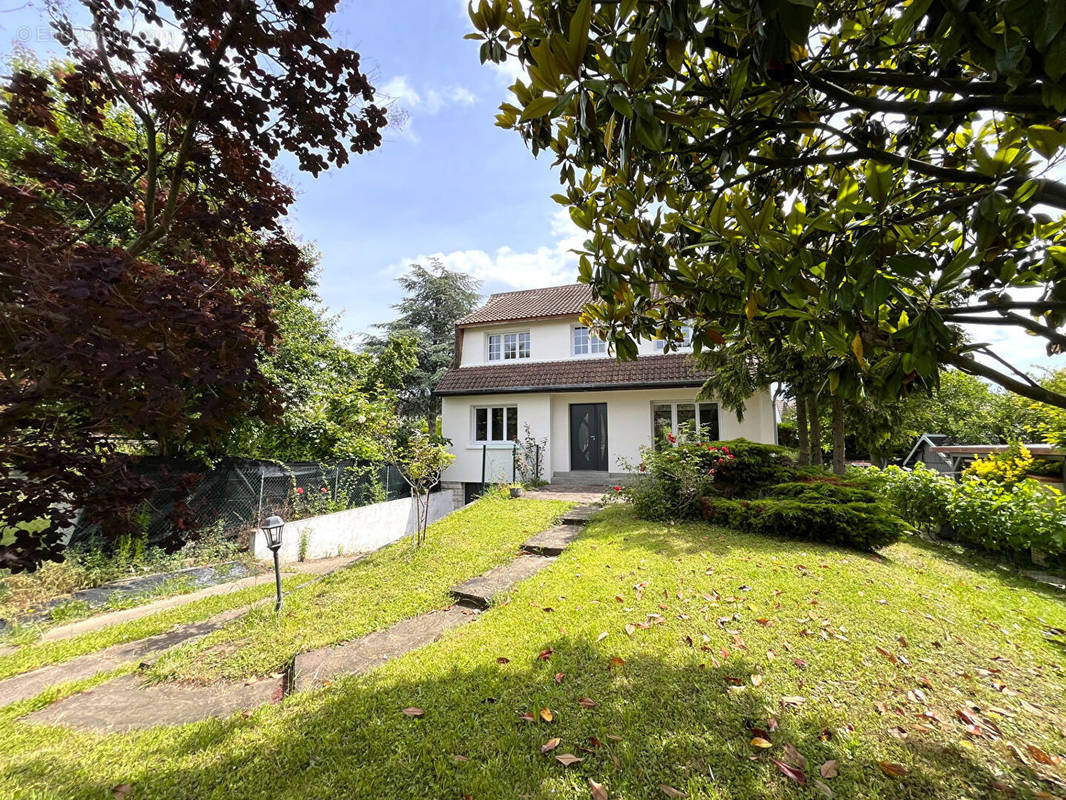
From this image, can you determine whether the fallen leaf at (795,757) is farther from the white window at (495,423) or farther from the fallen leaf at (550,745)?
the white window at (495,423)

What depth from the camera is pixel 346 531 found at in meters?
9.09

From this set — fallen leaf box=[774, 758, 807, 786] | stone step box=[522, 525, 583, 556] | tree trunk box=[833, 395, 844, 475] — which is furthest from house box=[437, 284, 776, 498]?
fallen leaf box=[774, 758, 807, 786]

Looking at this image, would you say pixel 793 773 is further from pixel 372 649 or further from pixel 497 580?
pixel 497 580

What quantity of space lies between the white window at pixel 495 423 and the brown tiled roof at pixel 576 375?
0.90 metres

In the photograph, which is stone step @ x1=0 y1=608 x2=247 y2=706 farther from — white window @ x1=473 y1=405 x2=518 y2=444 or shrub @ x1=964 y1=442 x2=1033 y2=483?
shrub @ x1=964 y1=442 x2=1033 y2=483

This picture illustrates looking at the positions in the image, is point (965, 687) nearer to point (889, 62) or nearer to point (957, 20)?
point (957, 20)

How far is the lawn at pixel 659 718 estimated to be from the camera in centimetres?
211

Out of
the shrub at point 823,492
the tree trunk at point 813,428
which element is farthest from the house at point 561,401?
the shrub at point 823,492

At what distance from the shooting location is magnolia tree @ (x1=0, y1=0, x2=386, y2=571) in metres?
1.87

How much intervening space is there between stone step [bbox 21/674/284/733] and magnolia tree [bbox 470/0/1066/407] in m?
4.05

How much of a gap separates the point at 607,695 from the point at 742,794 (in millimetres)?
932

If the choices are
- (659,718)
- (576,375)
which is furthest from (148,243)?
(576,375)

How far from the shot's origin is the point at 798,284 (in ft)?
6.34

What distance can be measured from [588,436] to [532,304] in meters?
5.95
